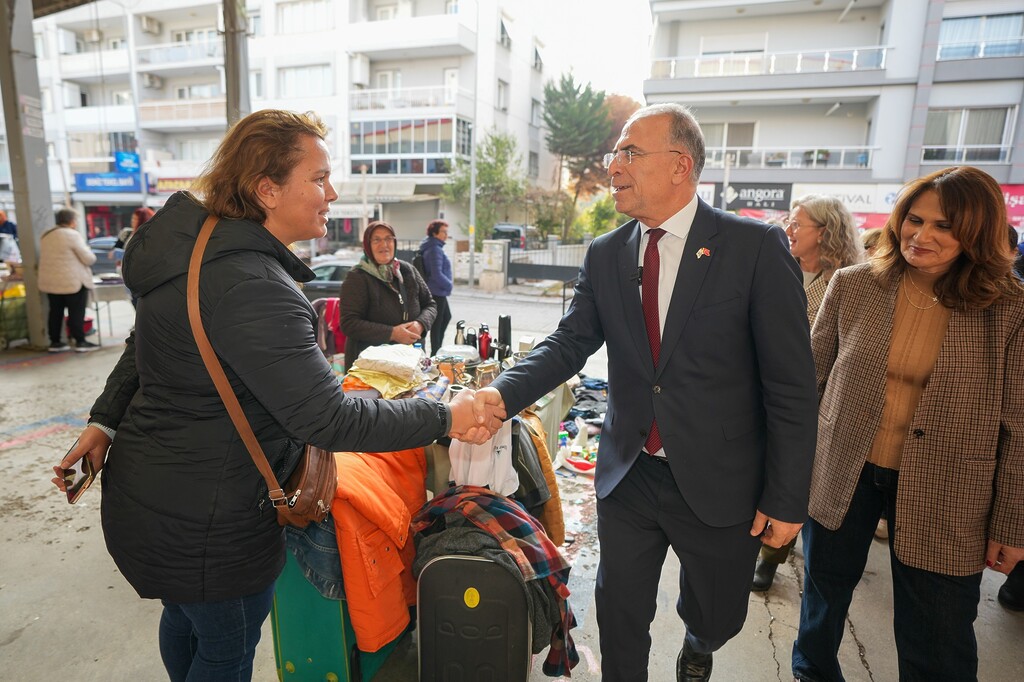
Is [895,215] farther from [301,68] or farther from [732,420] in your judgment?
[301,68]

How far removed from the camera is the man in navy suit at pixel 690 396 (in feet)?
5.32

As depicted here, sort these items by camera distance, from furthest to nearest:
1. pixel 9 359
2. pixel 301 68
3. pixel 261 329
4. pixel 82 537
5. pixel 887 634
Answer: pixel 301 68 → pixel 9 359 → pixel 82 537 → pixel 887 634 → pixel 261 329

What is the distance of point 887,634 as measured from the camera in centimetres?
259

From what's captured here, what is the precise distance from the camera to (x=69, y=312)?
7402mm

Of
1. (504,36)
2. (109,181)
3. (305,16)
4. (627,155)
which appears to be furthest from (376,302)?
(109,181)

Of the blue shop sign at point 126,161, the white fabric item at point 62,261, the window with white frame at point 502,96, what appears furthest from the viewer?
the window with white frame at point 502,96

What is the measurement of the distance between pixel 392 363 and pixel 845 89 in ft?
62.5

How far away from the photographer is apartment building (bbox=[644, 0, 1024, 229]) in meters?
15.6

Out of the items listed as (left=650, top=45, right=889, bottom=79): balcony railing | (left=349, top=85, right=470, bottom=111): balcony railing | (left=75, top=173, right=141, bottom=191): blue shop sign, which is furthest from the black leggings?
(left=75, top=173, right=141, bottom=191): blue shop sign

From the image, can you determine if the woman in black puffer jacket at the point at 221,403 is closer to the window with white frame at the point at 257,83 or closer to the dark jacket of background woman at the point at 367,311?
the dark jacket of background woman at the point at 367,311

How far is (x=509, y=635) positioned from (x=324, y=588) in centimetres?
65

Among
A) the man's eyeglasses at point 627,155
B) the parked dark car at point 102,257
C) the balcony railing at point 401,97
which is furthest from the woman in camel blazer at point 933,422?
the balcony railing at point 401,97

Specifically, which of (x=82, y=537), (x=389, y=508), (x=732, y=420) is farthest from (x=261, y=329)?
(x=82, y=537)

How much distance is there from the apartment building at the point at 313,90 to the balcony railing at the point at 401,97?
0.19 feet
